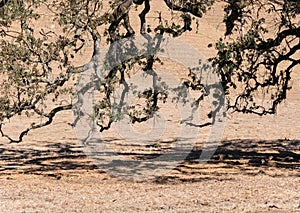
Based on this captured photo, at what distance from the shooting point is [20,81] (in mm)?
9625

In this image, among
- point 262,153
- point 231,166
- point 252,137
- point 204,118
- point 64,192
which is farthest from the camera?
point 204,118

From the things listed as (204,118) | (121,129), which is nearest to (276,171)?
(121,129)

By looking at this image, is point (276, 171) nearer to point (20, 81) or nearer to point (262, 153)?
point (262, 153)

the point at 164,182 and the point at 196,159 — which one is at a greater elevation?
the point at 196,159

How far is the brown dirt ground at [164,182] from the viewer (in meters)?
8.04

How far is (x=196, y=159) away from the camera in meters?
12.4

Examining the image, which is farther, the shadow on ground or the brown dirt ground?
the shadow on ground

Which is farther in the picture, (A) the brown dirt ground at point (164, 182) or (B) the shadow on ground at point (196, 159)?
(B) the shadow on ground at point (196, 159)

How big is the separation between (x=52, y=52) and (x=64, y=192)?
6.97 ft

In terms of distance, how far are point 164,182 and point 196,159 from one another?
254 cm

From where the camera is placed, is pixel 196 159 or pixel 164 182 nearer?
pixel 164 182

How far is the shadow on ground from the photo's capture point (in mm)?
10812

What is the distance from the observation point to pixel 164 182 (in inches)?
392

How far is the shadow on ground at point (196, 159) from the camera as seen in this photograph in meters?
10.8
